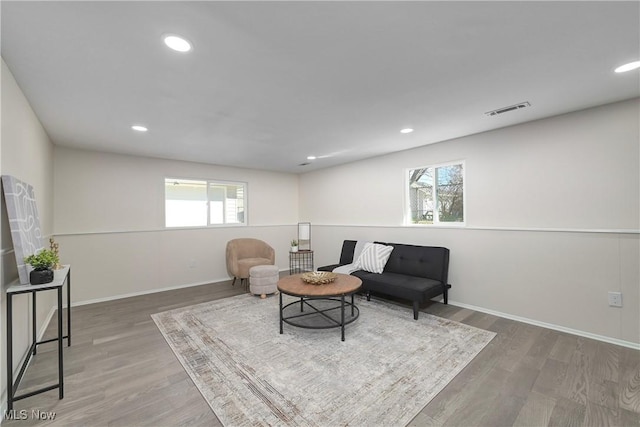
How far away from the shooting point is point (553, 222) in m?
3.08

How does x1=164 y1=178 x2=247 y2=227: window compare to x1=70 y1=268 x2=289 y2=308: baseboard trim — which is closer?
x1=70 y1=268 x2=289 y2=308: baseboard trim

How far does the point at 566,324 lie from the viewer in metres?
2.97

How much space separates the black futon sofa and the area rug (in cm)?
31

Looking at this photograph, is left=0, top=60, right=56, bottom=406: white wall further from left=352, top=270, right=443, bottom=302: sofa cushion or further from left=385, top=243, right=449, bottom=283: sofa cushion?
left=385, top=243, right=449, bottom=283: sofa cushion

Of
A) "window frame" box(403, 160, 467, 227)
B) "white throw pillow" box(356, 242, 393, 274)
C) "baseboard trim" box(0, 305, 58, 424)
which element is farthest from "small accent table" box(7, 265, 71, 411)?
"window frame" box(403, 160, 467, 227)

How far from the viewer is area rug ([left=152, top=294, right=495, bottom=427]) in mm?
1806

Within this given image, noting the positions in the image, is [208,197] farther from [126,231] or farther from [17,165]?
[17,165]

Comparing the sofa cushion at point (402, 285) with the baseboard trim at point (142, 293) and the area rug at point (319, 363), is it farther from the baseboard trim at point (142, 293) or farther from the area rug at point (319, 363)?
the baseboard trim at point (142, 293)

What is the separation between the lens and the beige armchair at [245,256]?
190 inches

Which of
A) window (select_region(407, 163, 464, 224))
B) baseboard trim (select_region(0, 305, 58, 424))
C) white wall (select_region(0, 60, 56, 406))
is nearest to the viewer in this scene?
baseboard trim (select_region(0, 305, 58, 424))

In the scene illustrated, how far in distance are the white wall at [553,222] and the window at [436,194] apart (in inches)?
5.9

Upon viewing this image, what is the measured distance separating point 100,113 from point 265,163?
2904 millimetres

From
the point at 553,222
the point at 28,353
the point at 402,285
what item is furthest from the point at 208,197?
the point at 553,222

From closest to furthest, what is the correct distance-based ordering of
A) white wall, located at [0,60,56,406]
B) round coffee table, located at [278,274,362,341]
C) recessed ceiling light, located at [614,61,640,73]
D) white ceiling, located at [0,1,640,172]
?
white ceiling, located at [0,1,640,172], white wall, located at [0,60,56,406], recessed ceiling light, located at [614,61,640,73], round coffee table, located at [278,274,362,341]
